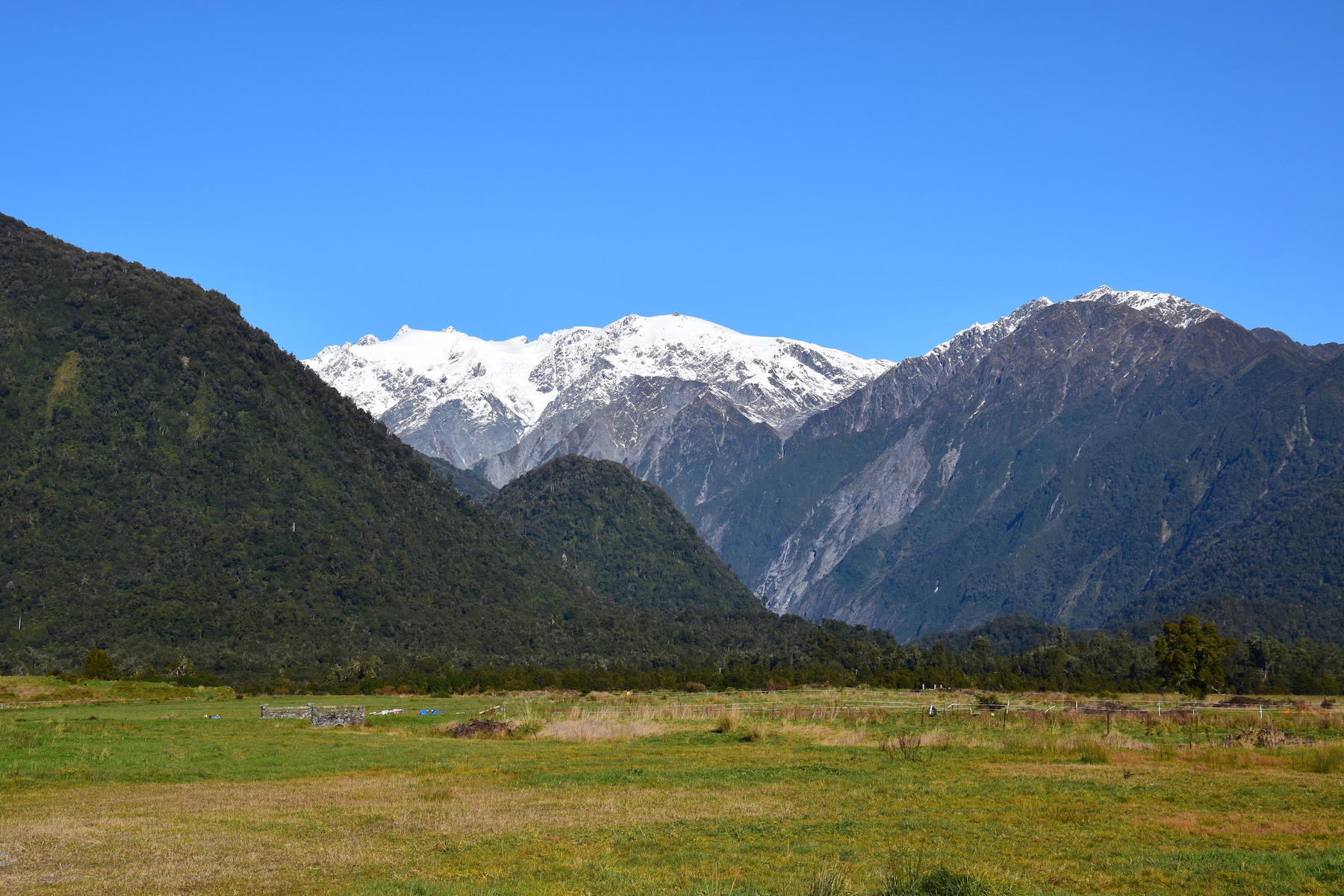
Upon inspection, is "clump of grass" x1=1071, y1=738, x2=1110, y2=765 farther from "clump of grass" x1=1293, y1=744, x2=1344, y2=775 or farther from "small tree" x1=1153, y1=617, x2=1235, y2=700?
"small tree" x1=1153, y1=617, x2=1235, y2=700

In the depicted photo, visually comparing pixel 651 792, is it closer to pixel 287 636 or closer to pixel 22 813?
pixel 22 813

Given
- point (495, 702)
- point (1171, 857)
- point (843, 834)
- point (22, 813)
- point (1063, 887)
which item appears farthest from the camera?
point (495, 702)

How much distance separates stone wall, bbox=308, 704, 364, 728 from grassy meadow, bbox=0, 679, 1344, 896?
30.0 ft

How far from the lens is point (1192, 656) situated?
11269 centimetres

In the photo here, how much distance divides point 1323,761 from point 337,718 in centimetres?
5390

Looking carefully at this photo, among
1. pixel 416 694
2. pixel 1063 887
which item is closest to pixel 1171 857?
pixel 1063 887

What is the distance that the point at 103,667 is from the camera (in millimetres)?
123750

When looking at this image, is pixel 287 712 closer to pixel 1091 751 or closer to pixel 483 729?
pixel 483 729

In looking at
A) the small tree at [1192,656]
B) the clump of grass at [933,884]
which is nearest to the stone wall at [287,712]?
the clump of grass at [933,884]

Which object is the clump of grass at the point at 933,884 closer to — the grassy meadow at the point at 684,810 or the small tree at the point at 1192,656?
the grassy meadow at the point at 684,810

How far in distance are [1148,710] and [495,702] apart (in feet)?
178

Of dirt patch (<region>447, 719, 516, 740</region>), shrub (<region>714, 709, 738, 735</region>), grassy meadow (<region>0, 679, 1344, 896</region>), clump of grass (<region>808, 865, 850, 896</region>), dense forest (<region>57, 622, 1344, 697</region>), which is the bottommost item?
dense forest (<region>57, 622, 1344, 697</region>)

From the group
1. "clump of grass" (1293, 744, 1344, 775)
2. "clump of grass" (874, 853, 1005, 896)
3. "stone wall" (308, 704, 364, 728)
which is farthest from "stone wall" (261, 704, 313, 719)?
"clump of grass" (874, 853, 1005, 896)

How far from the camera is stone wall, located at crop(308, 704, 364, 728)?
71.9m
